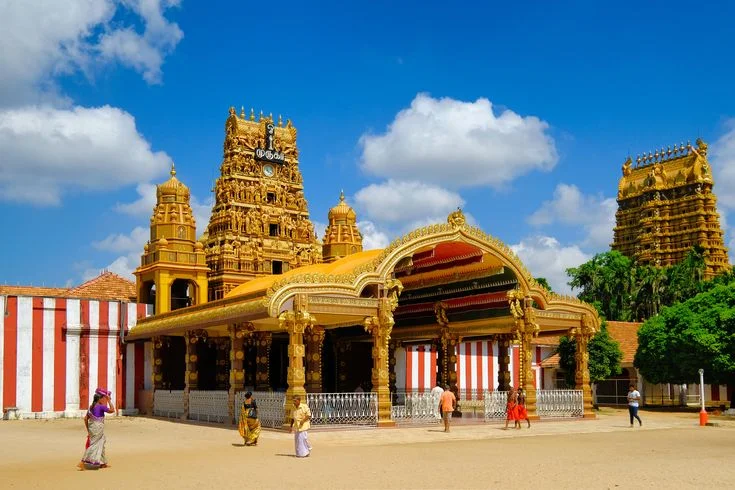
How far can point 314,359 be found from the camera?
81.1ft

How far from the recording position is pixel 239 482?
11781mm

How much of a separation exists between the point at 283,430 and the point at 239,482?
925cm

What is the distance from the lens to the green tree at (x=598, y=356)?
3459 cm

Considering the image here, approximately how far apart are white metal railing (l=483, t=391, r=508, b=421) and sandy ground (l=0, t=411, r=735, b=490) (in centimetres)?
199

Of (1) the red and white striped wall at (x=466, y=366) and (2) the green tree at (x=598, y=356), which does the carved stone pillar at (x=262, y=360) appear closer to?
(1) the red and white striped wall at (x=466, y=366)

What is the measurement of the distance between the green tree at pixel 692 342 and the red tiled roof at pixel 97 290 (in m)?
21.6

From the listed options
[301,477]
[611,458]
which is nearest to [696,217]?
[611,458]

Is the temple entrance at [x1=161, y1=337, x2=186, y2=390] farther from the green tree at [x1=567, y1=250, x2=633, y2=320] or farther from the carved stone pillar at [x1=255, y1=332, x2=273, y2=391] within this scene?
the green tree at [x1=567, y1=250, x2=633, y2=320]

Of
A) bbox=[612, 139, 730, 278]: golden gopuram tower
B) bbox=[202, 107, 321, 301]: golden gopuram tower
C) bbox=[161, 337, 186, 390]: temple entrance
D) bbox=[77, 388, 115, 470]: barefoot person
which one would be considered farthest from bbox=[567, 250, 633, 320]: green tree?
bbox=[77, 388, 115, 470]: barefoot person

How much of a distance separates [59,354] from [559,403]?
1679 centimetres

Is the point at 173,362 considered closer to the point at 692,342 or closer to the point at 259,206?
the point at 259,206

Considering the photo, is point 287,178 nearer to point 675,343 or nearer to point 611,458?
point 675,343

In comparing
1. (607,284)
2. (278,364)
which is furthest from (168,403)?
(607,284)

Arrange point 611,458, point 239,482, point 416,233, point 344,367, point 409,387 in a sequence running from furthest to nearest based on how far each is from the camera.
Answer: point 409,387 < point 344,367 < point 416,233 < point 611,458 < point 239,482
